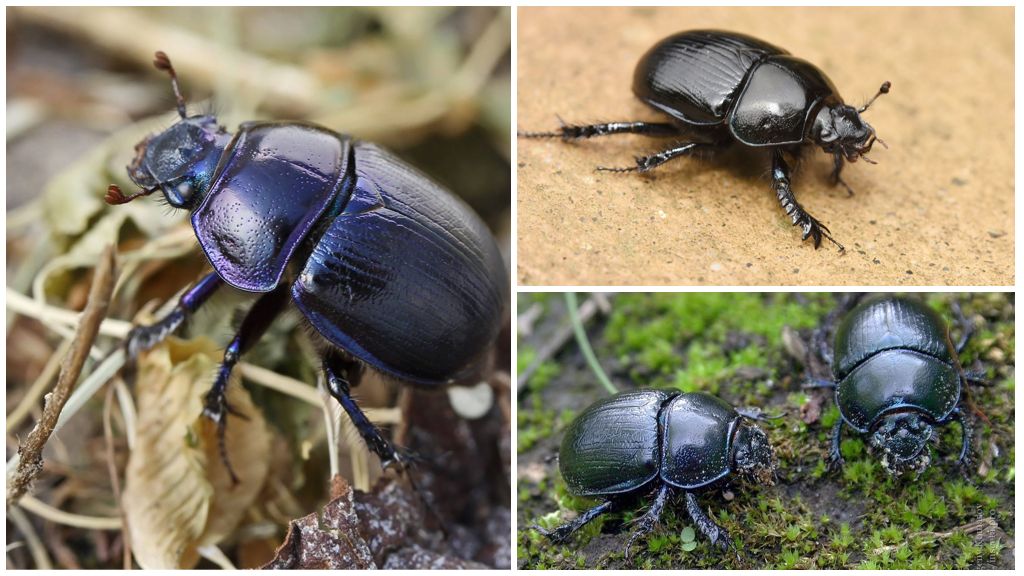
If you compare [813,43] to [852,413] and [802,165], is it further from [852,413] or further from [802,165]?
[852,413]

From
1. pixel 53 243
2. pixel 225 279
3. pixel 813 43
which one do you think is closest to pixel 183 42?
pixel 53 243

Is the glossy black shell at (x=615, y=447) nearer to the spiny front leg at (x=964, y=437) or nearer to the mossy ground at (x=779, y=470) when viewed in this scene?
the mossy ground at (x=779, y=470)

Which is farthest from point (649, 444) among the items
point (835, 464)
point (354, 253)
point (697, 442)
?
point (354, 253)

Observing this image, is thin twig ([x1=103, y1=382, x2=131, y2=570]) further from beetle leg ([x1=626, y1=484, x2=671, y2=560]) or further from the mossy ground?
beetle leg ([x1=626, y1=484, x2=671, y2=560])

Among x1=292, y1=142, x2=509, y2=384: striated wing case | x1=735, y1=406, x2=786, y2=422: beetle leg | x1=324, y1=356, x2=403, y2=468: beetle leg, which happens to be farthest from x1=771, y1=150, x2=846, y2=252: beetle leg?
x1=324, y1=356, x2=403, y2=468: beetle leg

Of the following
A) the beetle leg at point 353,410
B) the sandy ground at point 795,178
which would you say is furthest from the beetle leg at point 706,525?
the beetle leg at point 353,410

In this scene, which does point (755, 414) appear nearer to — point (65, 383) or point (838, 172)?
point (838, 172)
